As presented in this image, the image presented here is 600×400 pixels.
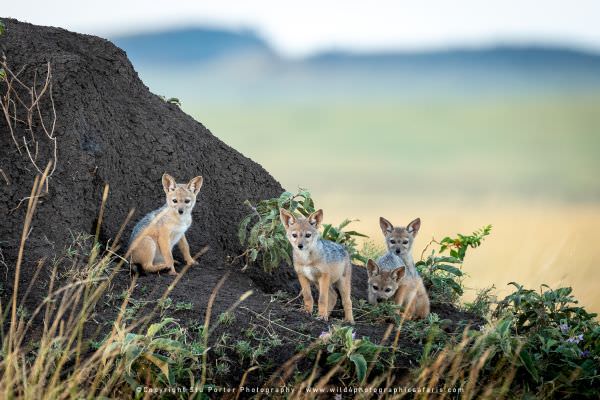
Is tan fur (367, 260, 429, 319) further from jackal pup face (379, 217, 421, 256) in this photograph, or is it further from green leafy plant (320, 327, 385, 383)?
green leafy plant (320, 327, 385, 383)

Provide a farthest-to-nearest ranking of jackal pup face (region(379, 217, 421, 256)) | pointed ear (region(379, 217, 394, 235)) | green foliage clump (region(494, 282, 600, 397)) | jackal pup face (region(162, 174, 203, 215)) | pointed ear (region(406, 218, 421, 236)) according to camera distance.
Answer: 1. pointed ear (region(379, 217, 394, 235))
2. pointed ear (region(406, 218, 421, 236))
3. jackal pup face (region(379, 217, 421, 256))
4. jackal pup face (region(162, 174, 203, 215))
5. green foliage clump (region(494, 282, 600, 397))

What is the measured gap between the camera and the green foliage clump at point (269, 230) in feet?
37.0

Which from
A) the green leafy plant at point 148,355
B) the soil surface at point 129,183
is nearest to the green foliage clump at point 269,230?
the soil surface at point 129,183

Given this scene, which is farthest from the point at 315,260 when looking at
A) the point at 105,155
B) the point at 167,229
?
the point at 105,155

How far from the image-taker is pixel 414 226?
12.8 meters

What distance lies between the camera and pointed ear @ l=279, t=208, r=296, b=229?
35.3 ft

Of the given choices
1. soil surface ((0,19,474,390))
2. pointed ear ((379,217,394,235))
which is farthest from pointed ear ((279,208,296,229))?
pointed ear ((379,217,394,235))

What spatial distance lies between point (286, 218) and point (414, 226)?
254cm

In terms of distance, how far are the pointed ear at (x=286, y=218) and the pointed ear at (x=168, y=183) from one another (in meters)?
1.47

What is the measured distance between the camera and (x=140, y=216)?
11945 mm

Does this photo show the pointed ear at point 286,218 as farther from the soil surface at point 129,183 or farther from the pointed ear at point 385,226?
the pointed ear at point 385,226

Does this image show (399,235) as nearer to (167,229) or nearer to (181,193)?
(181,193)

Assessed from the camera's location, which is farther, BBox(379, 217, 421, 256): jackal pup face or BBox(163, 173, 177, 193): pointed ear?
BBox(379, 217, 421, 256): jackal pup face

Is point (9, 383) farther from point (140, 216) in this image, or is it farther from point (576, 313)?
point (576, 313)
